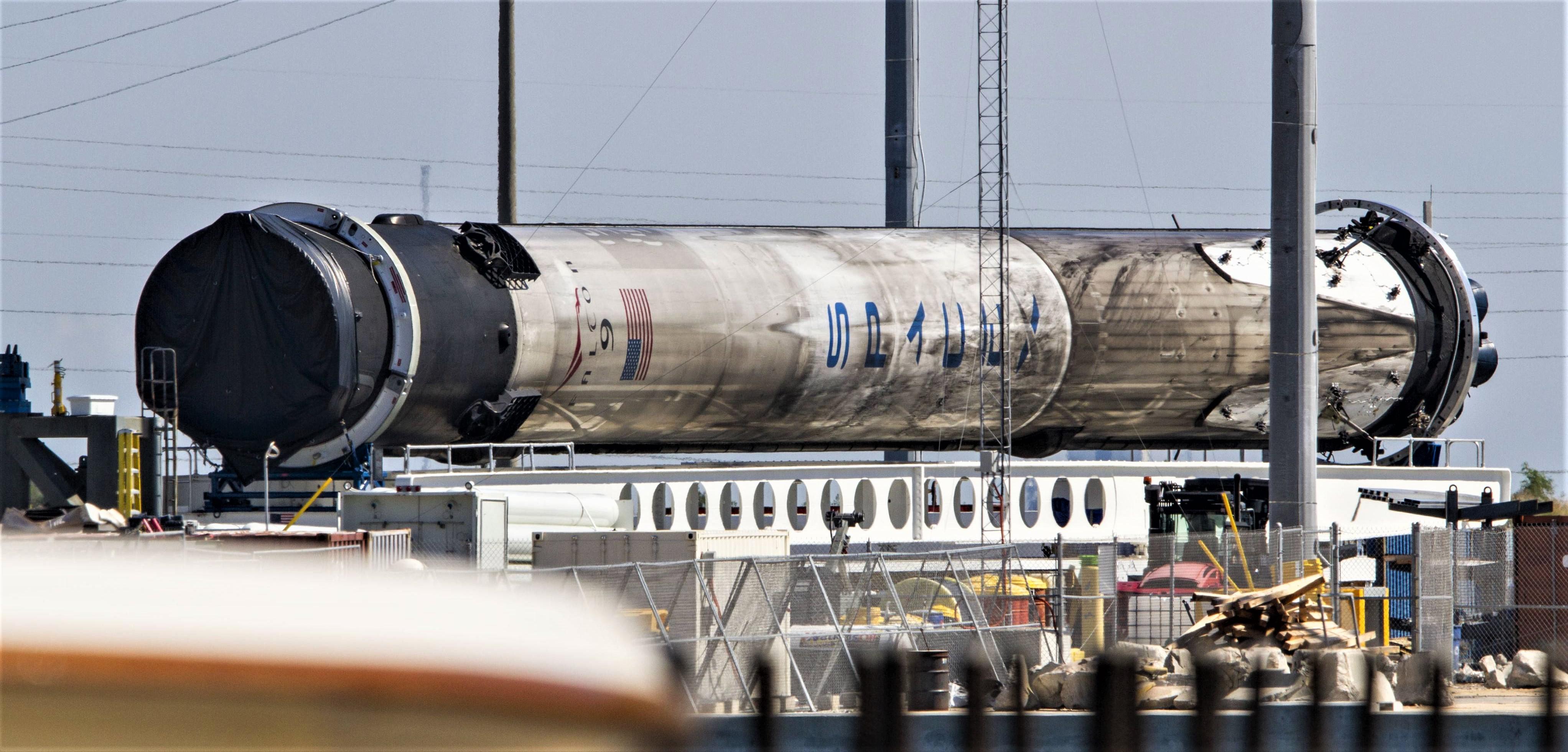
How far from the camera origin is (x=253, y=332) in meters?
22.9

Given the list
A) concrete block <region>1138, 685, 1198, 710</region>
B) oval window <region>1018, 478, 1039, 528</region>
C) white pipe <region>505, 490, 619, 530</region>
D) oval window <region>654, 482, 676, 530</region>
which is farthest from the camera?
oval window <region>1018, 478, 1039, 528</region>

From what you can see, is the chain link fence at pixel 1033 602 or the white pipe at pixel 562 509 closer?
the chain link fence at pixel 1033 602

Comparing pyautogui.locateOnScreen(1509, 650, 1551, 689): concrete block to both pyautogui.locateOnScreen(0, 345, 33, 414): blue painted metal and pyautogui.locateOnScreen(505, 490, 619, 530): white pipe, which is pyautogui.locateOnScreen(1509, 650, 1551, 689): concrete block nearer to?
pyautogui.locateOnScreen(505, 490, 619, 530): white pipe

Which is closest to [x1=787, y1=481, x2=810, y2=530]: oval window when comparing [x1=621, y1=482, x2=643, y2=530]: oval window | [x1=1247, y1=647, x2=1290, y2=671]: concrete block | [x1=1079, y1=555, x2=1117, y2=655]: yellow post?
[x1=621, y1=482, x2=643, y2=530]: oval window


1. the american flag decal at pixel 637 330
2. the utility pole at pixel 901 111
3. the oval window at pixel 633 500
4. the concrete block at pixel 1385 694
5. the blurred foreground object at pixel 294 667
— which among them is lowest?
the concrete block at pixel 1385 694

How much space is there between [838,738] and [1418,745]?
14.6 ft

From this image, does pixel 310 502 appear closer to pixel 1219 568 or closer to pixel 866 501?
pixel 866 501

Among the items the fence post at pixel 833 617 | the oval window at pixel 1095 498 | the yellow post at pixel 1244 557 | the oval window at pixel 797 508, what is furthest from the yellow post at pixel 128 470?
the oval window at pixel 1095 498

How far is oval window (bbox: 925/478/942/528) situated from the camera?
29000 millimetres

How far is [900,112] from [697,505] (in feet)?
45.8

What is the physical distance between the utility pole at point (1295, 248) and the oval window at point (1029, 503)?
7.36m

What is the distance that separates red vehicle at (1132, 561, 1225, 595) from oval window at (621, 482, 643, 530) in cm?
756

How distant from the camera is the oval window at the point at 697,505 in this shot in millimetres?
26578

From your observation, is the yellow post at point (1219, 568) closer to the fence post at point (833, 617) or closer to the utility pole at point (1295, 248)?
the utility pole at point (1295, 248)
